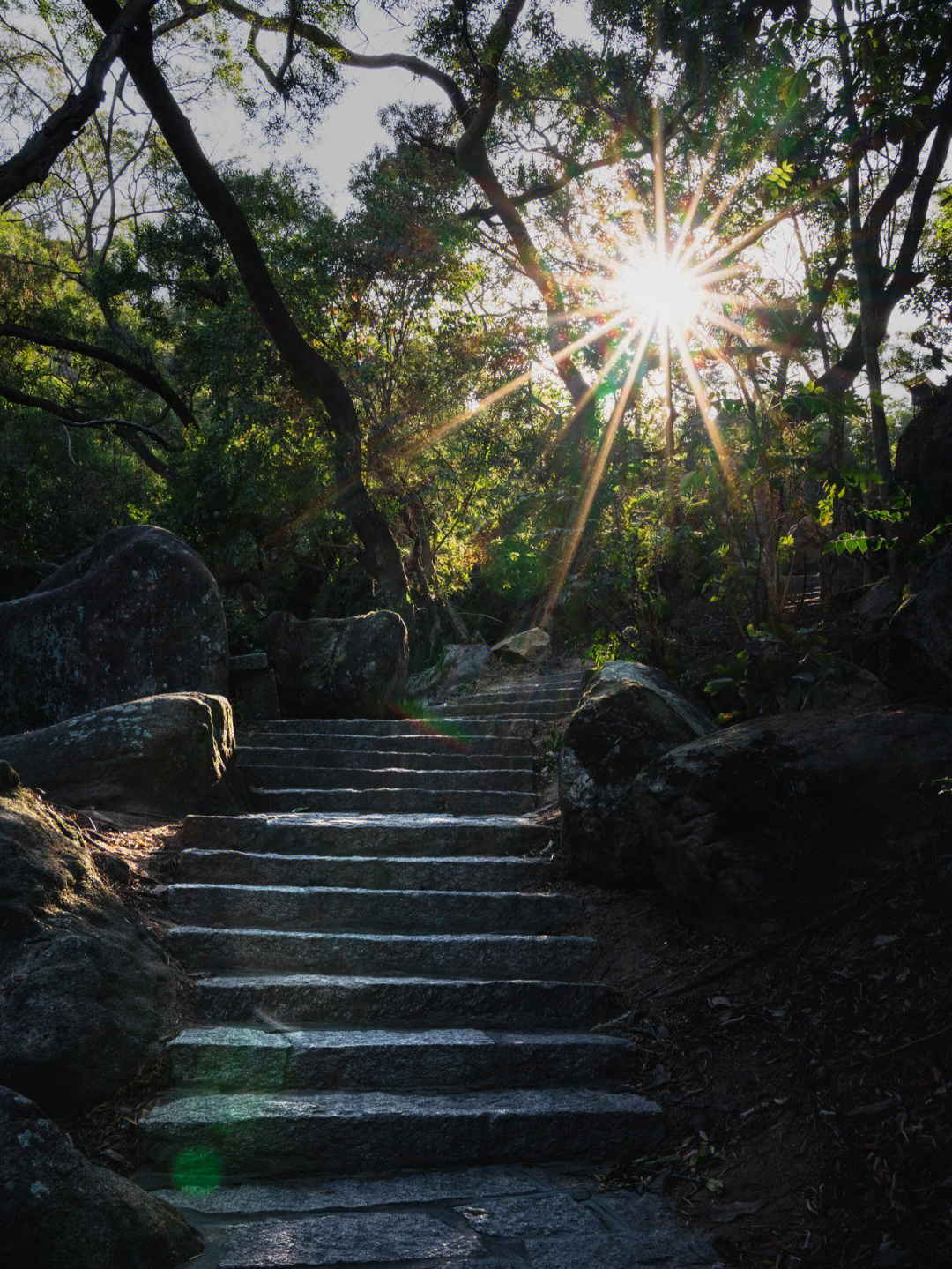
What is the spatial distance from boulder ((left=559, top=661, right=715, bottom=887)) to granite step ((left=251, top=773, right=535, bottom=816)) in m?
0.92

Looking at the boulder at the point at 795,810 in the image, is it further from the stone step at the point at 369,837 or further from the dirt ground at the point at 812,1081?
the stone step at the point at 369,837

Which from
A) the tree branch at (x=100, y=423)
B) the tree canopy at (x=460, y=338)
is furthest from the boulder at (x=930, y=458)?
the tree branch at (x=100, y=423)

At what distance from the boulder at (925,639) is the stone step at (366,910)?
6.44ft

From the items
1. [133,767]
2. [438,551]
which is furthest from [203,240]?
[133,767]

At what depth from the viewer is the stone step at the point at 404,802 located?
5.64 metres

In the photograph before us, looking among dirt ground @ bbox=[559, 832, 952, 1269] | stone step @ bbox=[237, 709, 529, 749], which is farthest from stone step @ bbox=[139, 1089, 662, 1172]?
stone step @ bbox=[237, 709, 529, 749]

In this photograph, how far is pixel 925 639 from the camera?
3.86 metres

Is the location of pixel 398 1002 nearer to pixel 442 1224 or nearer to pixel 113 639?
pixel 442 1224

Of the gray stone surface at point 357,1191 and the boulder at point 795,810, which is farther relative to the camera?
the boulder at point 795,810

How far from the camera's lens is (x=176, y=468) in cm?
1225

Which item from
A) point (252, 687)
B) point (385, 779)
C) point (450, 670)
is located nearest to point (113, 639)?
point (252, 687)

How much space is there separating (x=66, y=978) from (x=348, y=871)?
1.67 metres

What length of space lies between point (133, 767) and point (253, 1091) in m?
2.39

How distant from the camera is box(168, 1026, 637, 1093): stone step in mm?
3080
